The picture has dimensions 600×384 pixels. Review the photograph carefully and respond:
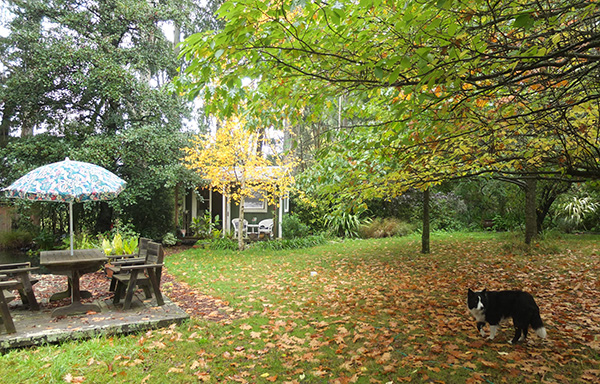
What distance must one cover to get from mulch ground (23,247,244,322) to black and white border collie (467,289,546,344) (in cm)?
351

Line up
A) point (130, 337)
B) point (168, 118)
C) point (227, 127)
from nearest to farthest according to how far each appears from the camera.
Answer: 1. point (130, 337)
2. point (227, 127)
3. point (168, 118)

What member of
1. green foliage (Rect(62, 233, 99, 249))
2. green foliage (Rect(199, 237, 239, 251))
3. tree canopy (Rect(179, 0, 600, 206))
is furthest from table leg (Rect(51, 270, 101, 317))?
green foliage (Rect(199, 237, 239, 251))

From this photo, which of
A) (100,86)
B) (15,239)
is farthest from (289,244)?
(15,239)

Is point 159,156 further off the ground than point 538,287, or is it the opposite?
point 159,156

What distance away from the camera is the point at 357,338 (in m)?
4.48

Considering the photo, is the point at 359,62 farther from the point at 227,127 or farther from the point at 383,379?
the point at 227,127

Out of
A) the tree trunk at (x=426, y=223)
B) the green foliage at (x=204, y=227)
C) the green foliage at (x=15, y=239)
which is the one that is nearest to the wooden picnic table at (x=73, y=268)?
the tree trunk at (x=426, y=223)

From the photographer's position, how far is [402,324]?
4.91m

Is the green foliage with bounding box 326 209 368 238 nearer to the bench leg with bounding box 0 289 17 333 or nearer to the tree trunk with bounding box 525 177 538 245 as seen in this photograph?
the tree trunk with bounding box 525 177 538 245

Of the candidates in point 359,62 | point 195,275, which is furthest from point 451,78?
point 195,275

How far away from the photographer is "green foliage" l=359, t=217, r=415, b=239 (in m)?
14.9

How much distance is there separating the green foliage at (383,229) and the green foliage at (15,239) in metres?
13.7

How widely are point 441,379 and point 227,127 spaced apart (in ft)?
33.1

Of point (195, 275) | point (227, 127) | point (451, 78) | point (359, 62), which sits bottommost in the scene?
point (195, 275)
